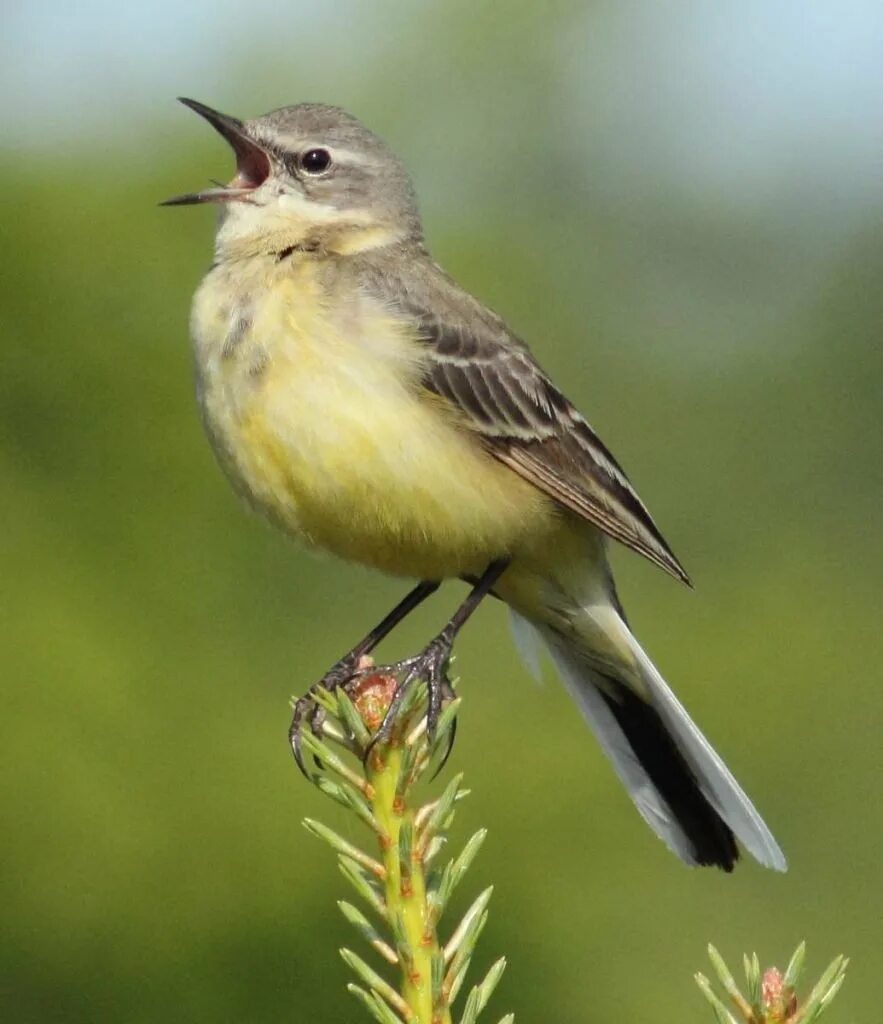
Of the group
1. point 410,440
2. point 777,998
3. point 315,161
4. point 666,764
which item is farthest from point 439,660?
point 777,998

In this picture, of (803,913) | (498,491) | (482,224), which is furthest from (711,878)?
(482,224)

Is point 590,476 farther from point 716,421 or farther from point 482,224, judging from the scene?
point 716,421

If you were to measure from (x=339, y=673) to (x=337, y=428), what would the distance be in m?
0.62

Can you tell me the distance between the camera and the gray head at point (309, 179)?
491 centimetres

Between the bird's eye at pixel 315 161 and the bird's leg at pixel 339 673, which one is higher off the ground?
the bird's eye at pixel 315 161

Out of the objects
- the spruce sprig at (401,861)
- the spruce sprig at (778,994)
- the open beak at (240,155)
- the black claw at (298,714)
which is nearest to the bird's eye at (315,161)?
the open beak at (240,155)

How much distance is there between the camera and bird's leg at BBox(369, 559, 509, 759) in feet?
11.8

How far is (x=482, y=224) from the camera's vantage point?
32.9 feet

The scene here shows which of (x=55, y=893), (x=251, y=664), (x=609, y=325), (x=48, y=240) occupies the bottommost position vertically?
(x=55, y=893)

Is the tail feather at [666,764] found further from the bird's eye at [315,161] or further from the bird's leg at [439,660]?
the bird's eye at [315,161]

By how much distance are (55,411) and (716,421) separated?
672cm

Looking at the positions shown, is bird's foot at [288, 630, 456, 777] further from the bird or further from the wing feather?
the wing feather

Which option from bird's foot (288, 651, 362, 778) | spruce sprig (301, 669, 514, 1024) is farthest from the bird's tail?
spruce sprig (301, 669, 514, 1024)

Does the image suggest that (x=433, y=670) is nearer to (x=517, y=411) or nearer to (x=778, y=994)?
(x=517, y=411)
